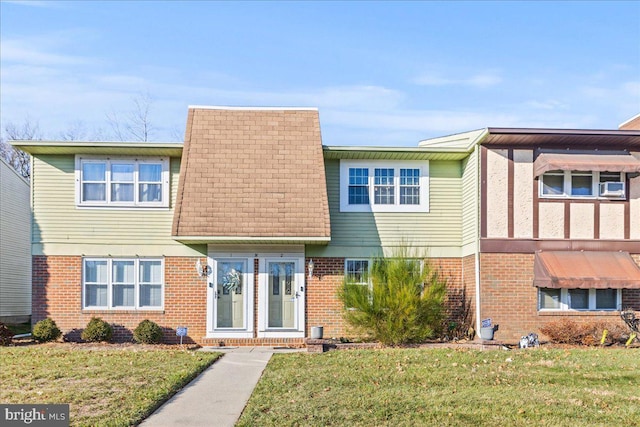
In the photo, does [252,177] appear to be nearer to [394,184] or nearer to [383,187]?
[383,187]

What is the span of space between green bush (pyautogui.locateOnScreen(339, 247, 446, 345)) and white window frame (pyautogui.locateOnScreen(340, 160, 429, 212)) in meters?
2.07

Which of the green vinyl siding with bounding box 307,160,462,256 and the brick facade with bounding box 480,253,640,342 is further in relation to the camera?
the green vinyl siding with bounding box 307,160,462,256

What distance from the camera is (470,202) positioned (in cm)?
1762

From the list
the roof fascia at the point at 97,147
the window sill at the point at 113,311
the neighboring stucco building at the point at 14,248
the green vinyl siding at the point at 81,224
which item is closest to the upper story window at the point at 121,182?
the green vinyl siding at the point at 81,224

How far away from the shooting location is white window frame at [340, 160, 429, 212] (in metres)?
18.2

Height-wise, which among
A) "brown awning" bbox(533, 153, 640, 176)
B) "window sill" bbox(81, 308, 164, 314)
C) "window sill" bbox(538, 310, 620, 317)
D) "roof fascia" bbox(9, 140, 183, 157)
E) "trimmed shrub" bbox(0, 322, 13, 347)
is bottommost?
"trimmed shrub" bbox(0, 322, 13, 347)

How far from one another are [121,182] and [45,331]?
4.37 meters

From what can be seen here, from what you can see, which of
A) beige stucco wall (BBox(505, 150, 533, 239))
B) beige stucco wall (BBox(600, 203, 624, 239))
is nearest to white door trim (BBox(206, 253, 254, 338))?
beige stucco wall (BBox(505, 150, 533, 239))

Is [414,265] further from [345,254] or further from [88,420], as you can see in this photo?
[88,420]

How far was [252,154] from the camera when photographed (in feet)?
58.1

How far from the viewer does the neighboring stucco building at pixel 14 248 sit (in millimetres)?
22938

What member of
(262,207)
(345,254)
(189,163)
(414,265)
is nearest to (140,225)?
(189,163)

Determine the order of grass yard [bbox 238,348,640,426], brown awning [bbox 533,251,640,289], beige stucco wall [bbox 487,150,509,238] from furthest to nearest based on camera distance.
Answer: beige stucco wall [bbox 487,150,509,238] → brown awning [bbox 533,251,640,289] → grass yard [bbox 238,348,640,426]

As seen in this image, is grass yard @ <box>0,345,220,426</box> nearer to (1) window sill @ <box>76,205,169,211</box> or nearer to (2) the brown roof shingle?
(2) the brown roof shingle
